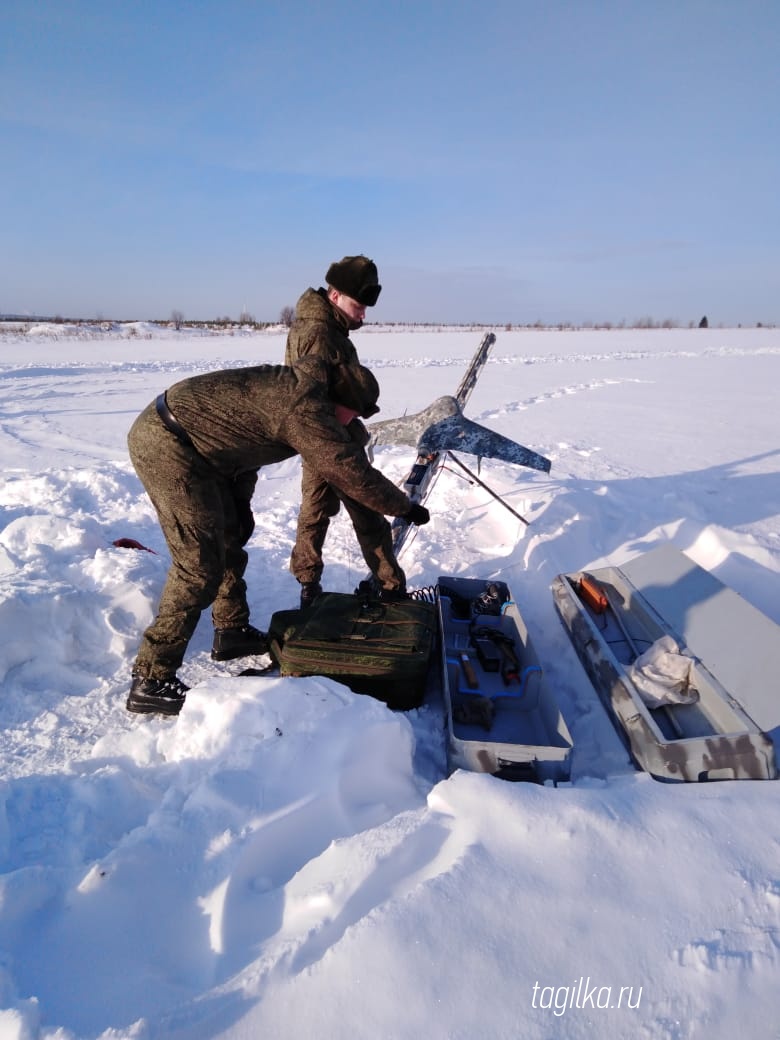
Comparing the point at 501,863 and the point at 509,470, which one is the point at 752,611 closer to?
the point at 501,863

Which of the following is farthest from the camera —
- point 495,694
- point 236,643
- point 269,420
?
point 236,643

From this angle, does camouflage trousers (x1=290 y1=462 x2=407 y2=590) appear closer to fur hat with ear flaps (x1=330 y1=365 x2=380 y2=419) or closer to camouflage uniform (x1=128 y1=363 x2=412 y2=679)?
camouflage uniform (x1=128 y1=363 x2=412 y2=679)

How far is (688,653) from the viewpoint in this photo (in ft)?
10.1

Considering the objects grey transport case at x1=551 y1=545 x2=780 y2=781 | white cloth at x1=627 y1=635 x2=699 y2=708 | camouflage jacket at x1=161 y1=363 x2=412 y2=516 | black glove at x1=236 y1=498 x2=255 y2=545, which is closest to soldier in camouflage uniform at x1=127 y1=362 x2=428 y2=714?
camouflage jacket at x1=161 y1=363 x2=412 y2=516

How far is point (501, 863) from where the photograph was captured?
5.68 ft

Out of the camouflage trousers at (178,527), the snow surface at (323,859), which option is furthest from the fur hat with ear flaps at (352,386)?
the snow surface at (323,859)

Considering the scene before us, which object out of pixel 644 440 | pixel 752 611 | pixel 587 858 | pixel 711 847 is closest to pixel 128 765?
pixel 587 858

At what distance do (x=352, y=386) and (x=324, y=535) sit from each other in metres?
1.27

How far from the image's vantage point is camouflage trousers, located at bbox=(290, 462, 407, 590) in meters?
3.43

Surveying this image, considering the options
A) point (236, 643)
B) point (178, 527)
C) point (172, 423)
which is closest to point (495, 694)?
point (236, 643)

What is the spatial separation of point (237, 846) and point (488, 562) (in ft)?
10.3

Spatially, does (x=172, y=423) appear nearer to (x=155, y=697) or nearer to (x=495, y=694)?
(x=155, y=697)

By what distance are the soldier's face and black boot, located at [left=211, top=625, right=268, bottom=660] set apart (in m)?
1.91

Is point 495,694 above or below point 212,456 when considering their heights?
below
